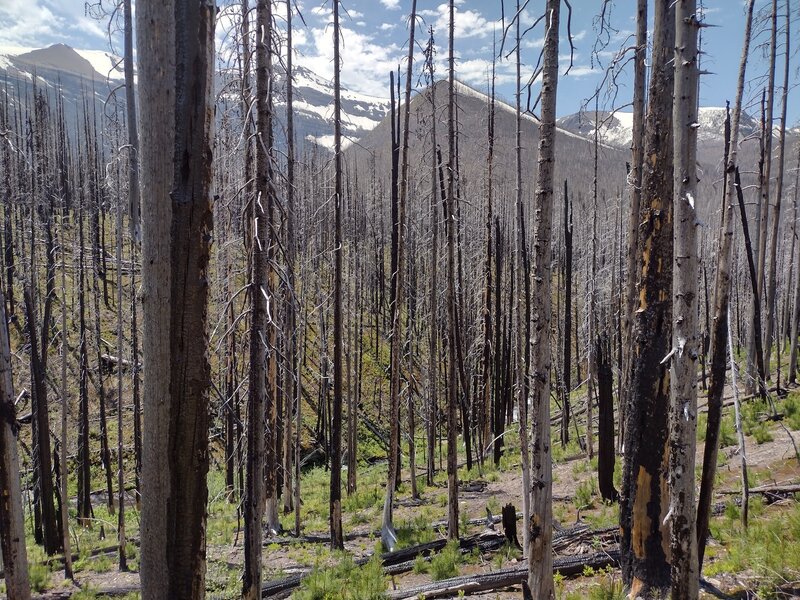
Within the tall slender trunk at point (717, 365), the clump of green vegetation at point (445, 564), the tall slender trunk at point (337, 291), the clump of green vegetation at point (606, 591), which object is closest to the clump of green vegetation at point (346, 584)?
the clump of green vegetation at point (445, 564)

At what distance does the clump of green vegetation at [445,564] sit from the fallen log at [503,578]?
1.14m

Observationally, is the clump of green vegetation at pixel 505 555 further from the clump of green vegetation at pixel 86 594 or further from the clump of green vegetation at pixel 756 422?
the clump of green vegetation at pixel 86 594

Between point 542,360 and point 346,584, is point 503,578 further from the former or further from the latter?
point 542,360

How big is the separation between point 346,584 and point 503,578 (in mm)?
2563

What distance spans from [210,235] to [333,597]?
6646 mm

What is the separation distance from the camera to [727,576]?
5266 mm

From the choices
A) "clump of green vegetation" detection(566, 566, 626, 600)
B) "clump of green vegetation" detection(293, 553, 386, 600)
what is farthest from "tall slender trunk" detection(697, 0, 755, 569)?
"clump of green vegetation" detection(293, 553, 386, 600)

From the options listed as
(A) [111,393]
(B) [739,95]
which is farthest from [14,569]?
(A) [111,393]

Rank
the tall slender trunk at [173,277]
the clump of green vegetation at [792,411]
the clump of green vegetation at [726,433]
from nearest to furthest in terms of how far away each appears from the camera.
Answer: the tall slender trunk at [173,277] < the clump of green vegetation at [792,411] < the clump of green vegetation at [726,433]

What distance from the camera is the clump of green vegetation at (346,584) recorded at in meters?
6.98

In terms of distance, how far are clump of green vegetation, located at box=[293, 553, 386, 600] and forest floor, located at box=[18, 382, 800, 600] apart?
3cm

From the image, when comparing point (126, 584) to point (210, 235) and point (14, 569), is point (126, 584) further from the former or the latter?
point (210, 235)

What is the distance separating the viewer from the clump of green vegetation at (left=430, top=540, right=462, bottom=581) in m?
8.10

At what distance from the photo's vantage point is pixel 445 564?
A: 831 cm
